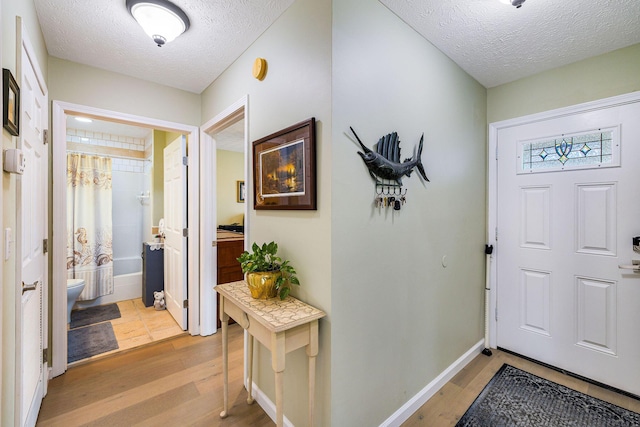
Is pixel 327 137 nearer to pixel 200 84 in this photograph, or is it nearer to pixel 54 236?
pixel 200 84

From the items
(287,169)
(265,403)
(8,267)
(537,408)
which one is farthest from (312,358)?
(537,408)

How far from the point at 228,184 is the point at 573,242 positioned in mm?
4535

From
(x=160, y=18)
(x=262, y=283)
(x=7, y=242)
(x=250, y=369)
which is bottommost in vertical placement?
(x=250, y=369)

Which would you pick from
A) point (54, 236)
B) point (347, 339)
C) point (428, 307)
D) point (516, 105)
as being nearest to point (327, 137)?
point (347, 339)

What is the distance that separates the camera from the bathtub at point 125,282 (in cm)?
361

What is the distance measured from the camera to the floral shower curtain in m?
3.49

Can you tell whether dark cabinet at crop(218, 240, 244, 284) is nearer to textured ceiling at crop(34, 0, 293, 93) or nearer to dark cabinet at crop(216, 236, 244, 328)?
dark cabinet at crop(216, 236, 244, 328)

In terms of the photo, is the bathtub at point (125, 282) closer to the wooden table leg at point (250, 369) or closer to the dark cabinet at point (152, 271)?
the dark cabinet at point (152, 271)

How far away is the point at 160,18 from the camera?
154 centimetres

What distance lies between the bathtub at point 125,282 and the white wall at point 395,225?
361 centimetres

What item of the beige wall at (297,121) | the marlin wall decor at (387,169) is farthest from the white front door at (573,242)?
the beige wall at (297,121)

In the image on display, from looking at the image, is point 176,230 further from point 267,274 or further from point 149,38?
point 267,274

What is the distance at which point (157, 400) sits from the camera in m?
1.84

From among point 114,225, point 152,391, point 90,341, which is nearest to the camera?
point 152,391
